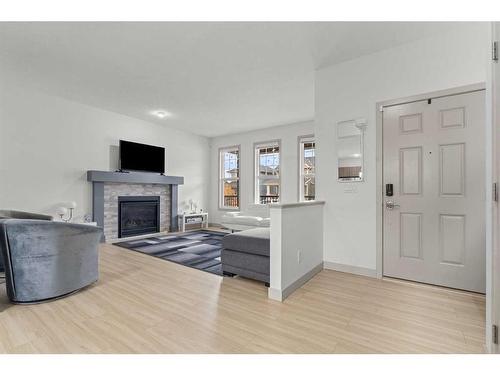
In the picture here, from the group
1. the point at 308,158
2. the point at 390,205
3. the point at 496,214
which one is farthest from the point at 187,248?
the point at 496,214

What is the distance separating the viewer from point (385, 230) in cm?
277

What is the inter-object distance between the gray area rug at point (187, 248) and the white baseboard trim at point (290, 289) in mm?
917

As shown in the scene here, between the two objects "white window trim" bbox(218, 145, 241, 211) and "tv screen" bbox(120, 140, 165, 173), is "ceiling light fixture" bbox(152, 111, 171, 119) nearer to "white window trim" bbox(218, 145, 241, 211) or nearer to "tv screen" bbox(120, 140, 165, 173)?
"tv screen" bbox(120, 140, 165, 173)

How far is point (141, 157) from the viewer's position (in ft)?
18.0

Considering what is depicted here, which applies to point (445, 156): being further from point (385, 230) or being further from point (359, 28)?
point (359, 28)

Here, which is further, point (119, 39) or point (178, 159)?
point (178, 159)

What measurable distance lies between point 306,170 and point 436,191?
11.7 feet

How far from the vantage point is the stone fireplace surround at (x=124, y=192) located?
4758 mm

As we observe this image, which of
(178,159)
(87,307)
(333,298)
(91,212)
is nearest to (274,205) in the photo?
(333,298)

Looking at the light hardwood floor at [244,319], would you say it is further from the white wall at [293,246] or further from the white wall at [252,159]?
the white wall at [252,159]

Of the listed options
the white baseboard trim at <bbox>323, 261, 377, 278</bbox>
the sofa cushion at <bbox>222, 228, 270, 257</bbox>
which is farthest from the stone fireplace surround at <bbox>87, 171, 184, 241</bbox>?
the white baseboard trim at <bbox>323, 261, 377, 278</bbox>

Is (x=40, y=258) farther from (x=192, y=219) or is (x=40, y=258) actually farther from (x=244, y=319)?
(x=192, y=219)
